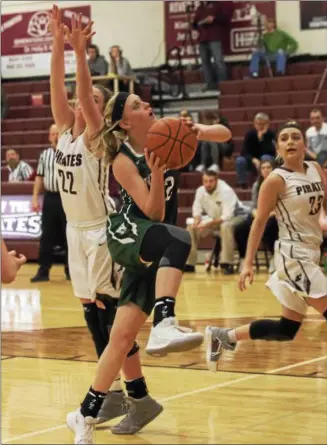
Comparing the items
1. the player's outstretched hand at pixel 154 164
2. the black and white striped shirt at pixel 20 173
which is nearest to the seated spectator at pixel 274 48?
the black and white striped shirt at pixel 20 173

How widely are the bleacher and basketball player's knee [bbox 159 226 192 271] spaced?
10807mm

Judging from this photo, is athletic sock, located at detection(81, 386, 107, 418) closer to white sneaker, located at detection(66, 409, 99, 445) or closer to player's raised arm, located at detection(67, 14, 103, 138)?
white sneaker, located at detection(66, 409, 99, 445)

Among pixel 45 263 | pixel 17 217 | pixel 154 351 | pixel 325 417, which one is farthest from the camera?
pixel 17 217

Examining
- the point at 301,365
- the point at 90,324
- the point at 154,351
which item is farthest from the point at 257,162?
the point at 154,351

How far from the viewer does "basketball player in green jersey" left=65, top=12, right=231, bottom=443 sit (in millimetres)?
4230

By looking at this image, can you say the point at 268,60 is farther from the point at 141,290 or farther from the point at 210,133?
the point at 141,290

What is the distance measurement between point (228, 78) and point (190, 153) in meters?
15.2

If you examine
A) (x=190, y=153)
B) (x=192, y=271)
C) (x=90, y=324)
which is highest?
(x=190, y=153)

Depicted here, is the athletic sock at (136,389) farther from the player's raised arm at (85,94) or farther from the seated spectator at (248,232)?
the seated spectator at (248,232)

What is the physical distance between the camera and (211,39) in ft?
61.9

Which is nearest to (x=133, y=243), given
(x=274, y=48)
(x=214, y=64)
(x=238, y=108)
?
(x=238, y=108)

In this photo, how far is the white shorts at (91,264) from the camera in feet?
16.8

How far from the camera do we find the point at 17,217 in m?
15.1

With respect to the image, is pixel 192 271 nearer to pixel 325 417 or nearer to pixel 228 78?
pixel 228 78
